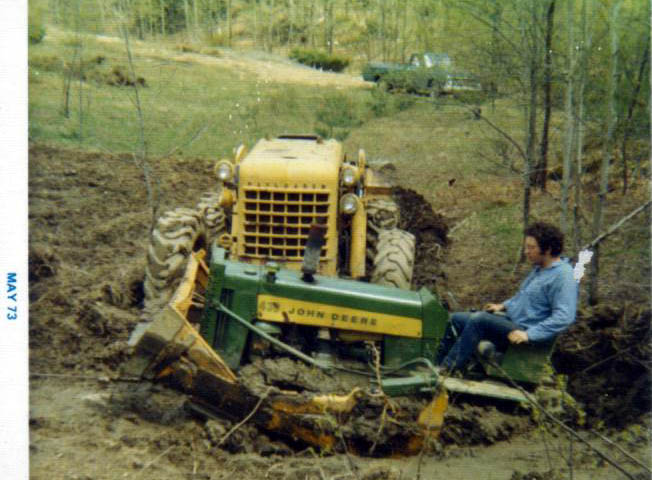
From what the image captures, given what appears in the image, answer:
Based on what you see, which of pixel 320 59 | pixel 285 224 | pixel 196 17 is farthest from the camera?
pixel 320 59

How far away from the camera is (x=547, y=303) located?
4645 millimetres

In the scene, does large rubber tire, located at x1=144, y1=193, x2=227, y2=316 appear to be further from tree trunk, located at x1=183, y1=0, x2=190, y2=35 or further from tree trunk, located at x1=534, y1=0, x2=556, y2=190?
tree trunk, located at x1=534, y1=0, x2=556, y2=190

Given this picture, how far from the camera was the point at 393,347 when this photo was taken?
470cm

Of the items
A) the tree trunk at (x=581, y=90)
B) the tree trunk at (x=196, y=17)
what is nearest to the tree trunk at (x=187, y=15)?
the tree trunk at (x=196, y=17)

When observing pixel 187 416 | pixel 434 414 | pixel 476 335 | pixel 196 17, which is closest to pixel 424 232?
pixel 196 17

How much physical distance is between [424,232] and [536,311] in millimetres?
4603

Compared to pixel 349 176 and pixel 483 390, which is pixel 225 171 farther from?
pixel 483 390

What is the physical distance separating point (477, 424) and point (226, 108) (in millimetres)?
6758

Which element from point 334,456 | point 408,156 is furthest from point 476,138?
point 334,456

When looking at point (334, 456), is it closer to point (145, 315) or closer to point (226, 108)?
point (145, 315)

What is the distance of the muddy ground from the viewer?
414 centimetres

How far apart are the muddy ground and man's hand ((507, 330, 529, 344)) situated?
1.55 feet

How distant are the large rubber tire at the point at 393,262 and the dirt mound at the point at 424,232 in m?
1.17

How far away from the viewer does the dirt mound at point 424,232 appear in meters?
7.89
